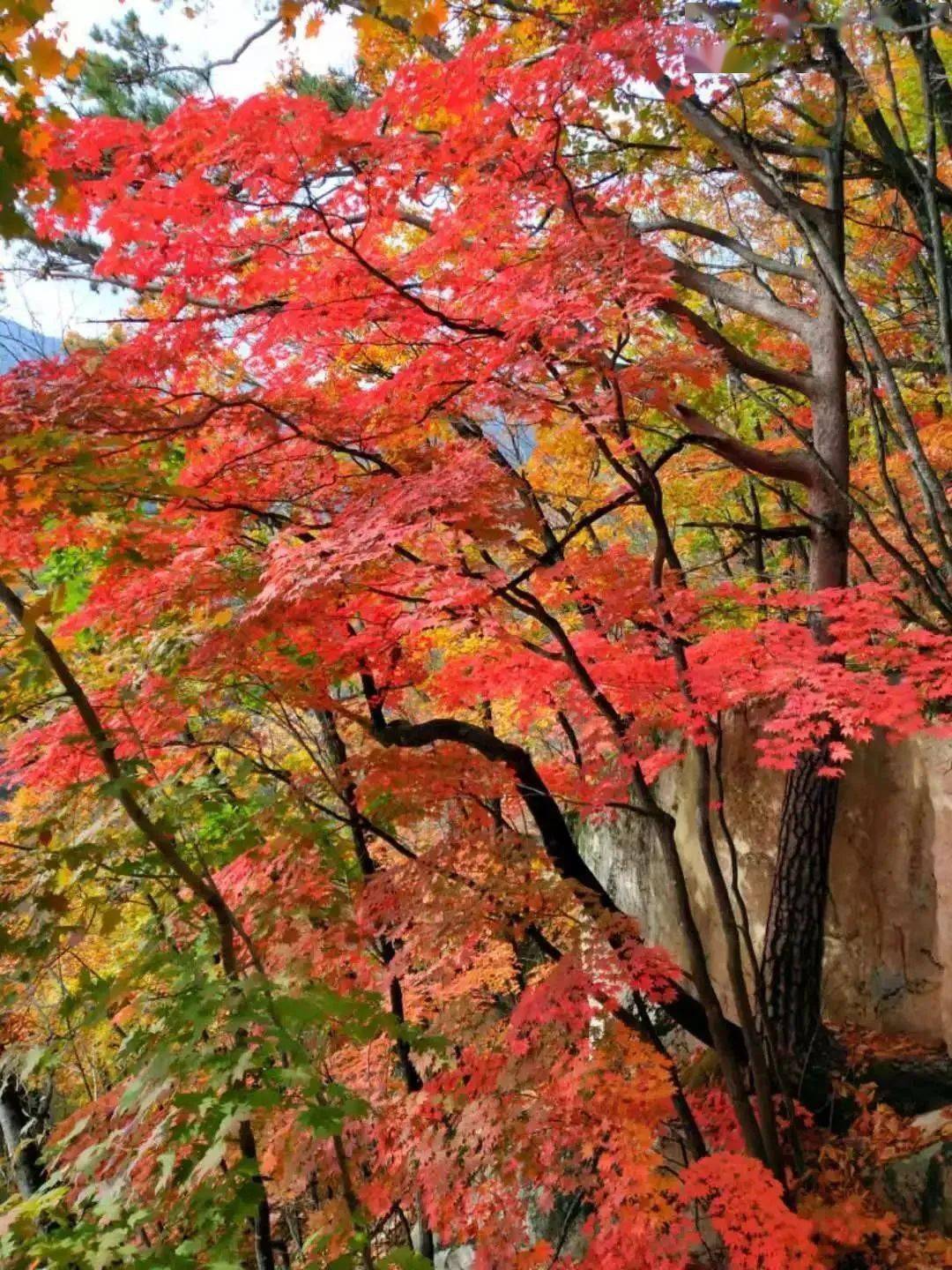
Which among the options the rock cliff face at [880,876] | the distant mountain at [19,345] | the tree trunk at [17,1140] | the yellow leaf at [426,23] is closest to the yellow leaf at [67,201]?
the yellow leaf at [426,23]

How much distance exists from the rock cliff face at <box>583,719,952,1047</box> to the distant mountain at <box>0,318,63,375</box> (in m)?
6.73

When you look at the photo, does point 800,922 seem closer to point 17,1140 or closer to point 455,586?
point 455,586

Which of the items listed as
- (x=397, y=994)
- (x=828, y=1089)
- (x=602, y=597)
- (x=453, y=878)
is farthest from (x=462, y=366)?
(x=828, y=1089)

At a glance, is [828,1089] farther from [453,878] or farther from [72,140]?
[72,140]

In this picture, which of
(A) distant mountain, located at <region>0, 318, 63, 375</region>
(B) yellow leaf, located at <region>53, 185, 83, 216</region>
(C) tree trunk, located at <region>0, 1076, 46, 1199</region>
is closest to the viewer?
(B) yellow leaf, located at <region>53, 185, 83, 216</region>

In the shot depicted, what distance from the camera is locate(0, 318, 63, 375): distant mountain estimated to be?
4211 mm

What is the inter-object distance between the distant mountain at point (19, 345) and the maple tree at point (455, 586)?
54cm

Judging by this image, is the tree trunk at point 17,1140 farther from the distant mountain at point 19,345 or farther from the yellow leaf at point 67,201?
the yellow leaf at point 67,201

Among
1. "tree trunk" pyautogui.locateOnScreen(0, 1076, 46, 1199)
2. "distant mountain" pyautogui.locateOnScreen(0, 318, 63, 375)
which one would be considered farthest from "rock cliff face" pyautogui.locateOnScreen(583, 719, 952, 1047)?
"tree trunk" pyautogui.locateOnScreen(0, 1076, 46, 1199)

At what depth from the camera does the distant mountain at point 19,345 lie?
421 centimetres

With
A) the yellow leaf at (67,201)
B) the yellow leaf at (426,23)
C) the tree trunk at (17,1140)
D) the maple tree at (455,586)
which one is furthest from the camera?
the tree trunk at (17,1140)

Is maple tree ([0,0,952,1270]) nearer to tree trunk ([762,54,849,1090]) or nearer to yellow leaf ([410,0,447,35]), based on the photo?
tree trunk ([762,54,849,1090])

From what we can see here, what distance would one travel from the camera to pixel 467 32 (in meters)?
6.41

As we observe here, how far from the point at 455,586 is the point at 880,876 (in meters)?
5.23
